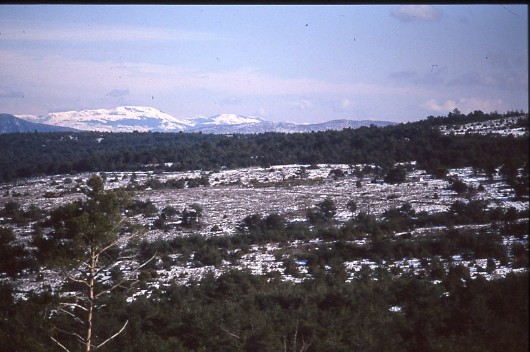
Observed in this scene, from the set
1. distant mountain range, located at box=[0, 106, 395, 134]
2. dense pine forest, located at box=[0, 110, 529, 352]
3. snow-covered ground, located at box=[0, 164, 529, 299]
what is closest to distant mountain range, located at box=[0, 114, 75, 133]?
distant mountain range, located at box=[0, 106, 395, 134]

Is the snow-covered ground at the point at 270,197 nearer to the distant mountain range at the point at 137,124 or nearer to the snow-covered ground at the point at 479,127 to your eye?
the snow-covered ground at the point at 479,127

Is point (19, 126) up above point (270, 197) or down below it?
above

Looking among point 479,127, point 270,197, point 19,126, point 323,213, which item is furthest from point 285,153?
point 19,126

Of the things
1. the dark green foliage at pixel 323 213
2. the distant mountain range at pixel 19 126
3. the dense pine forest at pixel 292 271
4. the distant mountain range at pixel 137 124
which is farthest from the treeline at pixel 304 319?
the distant mountain range at pixel 137 124

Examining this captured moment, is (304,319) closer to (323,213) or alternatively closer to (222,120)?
(323,213)

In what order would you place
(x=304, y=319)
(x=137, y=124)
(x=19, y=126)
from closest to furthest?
(x=304, y=319)
(x=19, y=126)
(x=137, y=124)

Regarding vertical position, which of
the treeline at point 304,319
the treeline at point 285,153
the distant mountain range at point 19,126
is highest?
the distant mountain range at point 19,126

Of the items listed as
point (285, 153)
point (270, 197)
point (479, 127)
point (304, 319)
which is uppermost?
point (479, 127)

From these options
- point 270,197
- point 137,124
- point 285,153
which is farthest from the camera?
point 137,124
